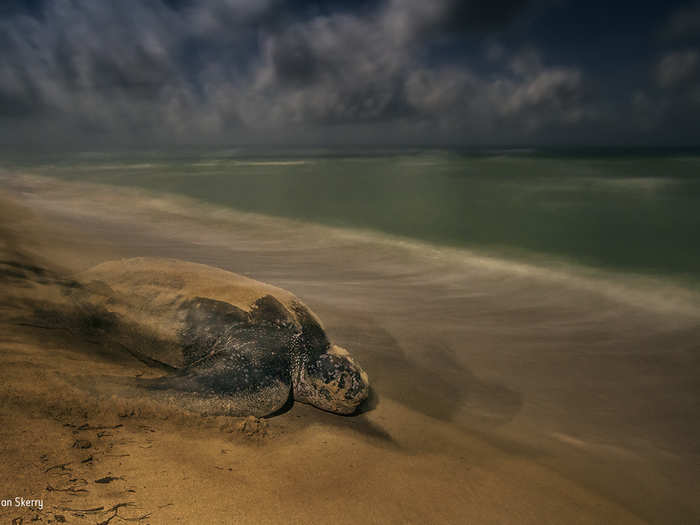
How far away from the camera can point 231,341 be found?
266 cm

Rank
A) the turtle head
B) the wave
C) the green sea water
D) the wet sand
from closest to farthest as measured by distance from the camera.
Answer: the wet sand < the turtle head < the wave < the green sea water

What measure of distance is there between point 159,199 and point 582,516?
56.5ft

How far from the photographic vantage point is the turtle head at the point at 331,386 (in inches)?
104

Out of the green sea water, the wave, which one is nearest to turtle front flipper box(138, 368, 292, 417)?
the wave

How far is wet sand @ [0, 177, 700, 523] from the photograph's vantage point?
1.59m

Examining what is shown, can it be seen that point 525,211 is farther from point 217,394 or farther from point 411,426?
point 217,394

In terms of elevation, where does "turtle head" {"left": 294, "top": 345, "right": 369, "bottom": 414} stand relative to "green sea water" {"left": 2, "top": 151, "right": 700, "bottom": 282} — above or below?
below

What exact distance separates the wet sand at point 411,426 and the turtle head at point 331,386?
3.6 inches

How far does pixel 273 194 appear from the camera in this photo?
18312 millimetres

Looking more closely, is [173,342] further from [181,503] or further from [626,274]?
[626,274]

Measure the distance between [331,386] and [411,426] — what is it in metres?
0.58

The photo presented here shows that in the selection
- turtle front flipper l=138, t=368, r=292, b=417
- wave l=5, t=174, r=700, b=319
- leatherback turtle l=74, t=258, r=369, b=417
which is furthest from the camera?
wave l=5, t=174, r=700, b=319

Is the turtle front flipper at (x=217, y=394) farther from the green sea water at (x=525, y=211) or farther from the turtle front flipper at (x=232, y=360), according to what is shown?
the green sea water at (x=525, y=211)

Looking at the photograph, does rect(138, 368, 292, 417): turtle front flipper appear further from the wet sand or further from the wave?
the wave
